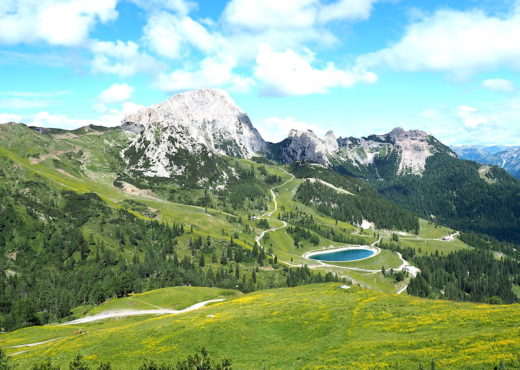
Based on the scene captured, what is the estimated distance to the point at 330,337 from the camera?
5159 centimetres

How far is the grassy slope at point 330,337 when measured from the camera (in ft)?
127

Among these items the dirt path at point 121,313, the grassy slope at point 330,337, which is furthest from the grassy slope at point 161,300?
the grassy slope at point 330,337

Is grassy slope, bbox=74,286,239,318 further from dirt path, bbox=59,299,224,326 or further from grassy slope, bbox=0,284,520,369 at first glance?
grassy slope, bbox=0,284,520,369

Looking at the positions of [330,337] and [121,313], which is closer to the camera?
[330,337]

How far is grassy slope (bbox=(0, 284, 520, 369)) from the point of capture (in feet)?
127

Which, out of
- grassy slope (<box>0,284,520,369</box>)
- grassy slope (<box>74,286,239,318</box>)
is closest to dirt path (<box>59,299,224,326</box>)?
grassy slope (<box>74,286,239,318</box>)

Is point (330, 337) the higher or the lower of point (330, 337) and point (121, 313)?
the higher

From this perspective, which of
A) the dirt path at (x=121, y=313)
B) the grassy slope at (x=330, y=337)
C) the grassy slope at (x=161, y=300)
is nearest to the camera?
the grassy slope at (x=330, y=337)

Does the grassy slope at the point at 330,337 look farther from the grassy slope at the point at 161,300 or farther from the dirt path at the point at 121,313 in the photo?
the grassy slope at the point at 161,300

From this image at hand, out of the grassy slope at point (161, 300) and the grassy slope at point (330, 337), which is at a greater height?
the grassy slope at point (330, 337)

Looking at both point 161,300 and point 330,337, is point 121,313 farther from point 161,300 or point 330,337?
point 330,337

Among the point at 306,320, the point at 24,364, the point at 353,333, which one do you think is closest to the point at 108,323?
the point at 24,364

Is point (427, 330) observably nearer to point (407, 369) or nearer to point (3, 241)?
point (407, 369)

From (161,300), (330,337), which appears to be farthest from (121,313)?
(330,337)
